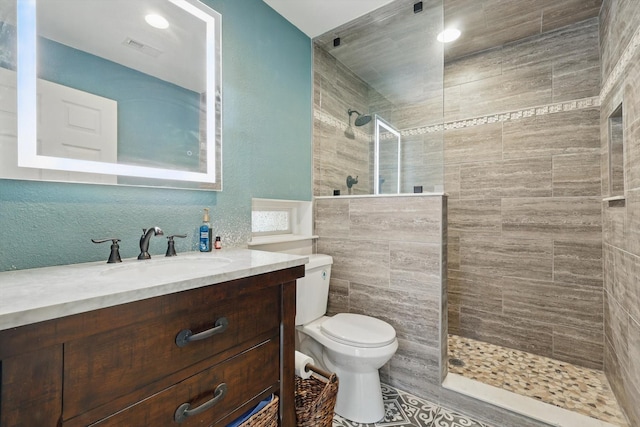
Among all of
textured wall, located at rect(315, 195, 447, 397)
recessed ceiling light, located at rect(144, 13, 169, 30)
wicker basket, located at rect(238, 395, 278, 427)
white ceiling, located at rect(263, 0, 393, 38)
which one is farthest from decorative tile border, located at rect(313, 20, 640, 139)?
wicker basket, located at rect(238, 395, 278, 427)

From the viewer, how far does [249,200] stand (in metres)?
1.75

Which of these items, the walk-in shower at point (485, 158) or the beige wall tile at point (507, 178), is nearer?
the walk-in shower at point (485, 158)

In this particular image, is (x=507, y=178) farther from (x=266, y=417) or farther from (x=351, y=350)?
(x=266, y=417)

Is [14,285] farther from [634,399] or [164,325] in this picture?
[634,399]

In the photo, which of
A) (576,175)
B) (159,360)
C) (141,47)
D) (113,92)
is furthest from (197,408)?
(576,175)

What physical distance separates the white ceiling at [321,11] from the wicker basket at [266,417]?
7.29ft

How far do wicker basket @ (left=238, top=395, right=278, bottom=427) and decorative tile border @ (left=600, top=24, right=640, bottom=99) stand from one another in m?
2.21

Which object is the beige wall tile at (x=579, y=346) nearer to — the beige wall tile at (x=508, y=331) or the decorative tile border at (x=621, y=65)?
the beige wall tile at (x=508, y=331)

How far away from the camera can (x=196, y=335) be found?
812mm

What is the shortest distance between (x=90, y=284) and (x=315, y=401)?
981 mm

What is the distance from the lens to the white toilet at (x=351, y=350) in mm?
1503

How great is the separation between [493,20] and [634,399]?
2.46 m

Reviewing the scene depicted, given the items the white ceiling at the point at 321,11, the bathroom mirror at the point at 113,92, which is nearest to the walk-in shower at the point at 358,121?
the white ceiling at the point at 321,11

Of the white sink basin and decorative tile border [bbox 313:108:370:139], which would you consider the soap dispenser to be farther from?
decorative tile border [bbox 313:108:370:139]
